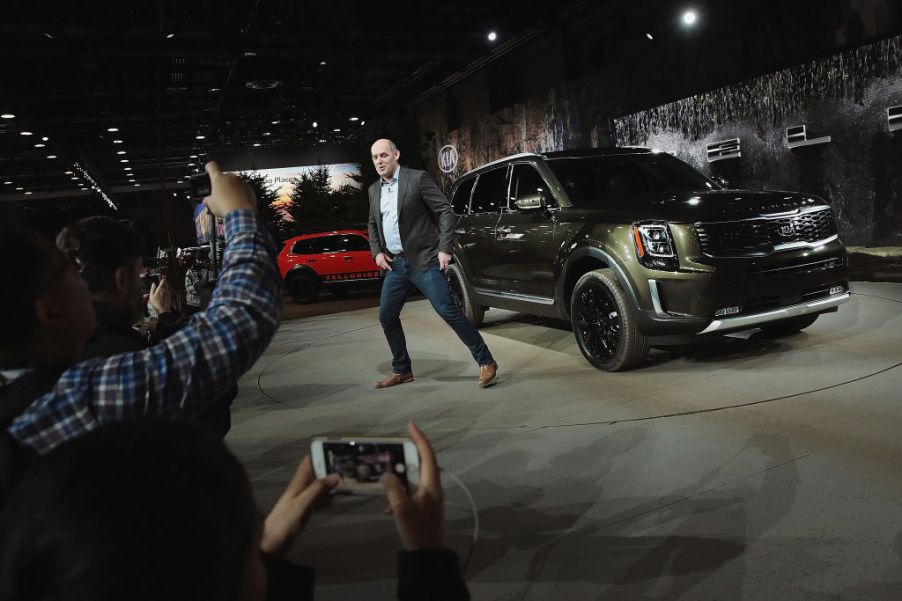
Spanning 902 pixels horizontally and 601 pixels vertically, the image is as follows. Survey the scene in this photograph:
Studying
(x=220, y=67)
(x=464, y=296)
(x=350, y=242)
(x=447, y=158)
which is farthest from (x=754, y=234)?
(x=220, y=67)

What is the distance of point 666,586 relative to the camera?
7.35 feet

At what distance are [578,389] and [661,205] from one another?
1509 millimetres

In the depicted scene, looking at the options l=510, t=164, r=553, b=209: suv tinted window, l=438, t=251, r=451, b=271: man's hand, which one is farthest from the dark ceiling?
l=438, t=251, r=451, b=271: man's hand

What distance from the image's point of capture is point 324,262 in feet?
48.9

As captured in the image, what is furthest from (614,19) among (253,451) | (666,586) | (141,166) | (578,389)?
(141,166)

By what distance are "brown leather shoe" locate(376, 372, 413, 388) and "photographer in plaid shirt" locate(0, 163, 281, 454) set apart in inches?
158

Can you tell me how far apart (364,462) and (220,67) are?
20.5 metres

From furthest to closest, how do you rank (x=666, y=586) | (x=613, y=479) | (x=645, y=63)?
1. (x=645, y=63)
2. (x=613, y=479)
3. (x=666, y=586)

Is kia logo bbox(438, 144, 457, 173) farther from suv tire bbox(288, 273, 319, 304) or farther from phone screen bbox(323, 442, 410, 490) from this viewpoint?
phone screen bbox(323, 442, 410, 490)

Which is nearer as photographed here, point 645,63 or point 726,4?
point 726,4

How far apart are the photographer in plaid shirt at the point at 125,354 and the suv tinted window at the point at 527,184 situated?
4833 millimetres

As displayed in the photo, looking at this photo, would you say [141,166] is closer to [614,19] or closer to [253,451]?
[614,19]

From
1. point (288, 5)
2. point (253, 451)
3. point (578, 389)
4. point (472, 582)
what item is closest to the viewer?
point (472, 582)

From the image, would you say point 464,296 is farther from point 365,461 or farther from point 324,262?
point 324,262
